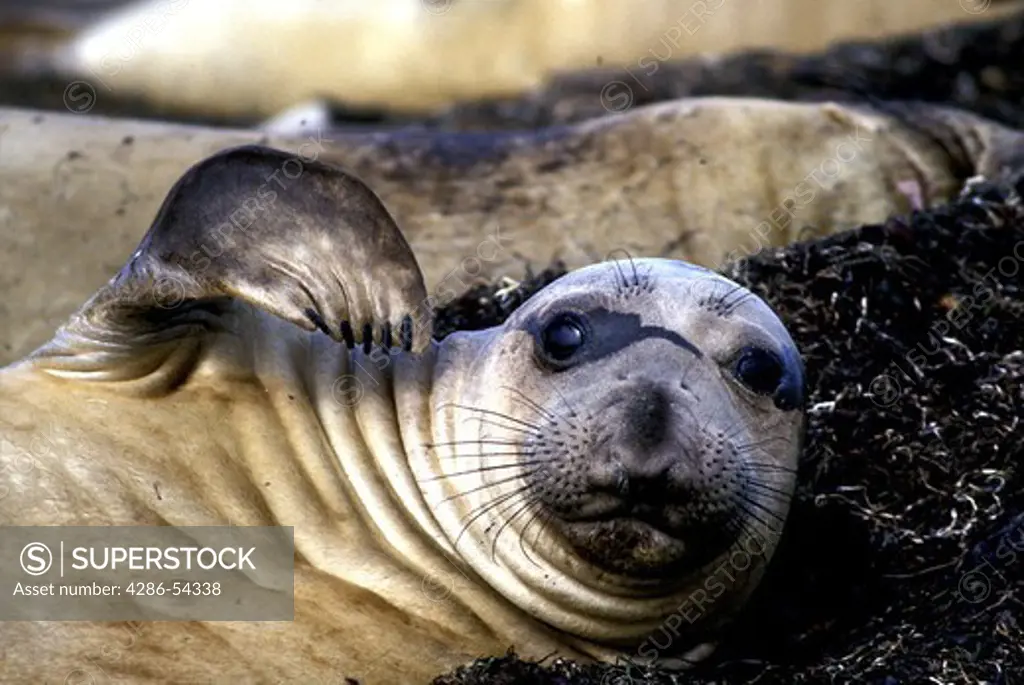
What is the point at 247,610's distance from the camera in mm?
4199

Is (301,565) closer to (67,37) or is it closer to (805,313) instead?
(805,313)

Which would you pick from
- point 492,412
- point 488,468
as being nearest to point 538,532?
point 488,468

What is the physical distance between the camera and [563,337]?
4.44m

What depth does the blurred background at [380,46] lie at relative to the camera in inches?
355

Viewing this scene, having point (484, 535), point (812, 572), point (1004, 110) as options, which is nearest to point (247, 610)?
point (484, 535)

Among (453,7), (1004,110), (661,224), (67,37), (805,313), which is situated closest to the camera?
(805,313)

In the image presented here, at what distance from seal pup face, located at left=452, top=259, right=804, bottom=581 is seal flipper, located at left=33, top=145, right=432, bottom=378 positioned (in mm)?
301

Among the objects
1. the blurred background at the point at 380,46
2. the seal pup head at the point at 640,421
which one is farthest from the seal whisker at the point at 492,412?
the blurred background at the point at 380,46

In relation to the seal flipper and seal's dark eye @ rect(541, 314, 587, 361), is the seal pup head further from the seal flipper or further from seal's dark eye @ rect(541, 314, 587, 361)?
the seal flipper

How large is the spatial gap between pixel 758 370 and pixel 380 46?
6.08 meters

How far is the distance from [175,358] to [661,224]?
7.74ft

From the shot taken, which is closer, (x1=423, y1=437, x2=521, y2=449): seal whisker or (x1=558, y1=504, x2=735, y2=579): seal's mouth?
(x1=558, y1=504, x2=735, y2=579): seal's mouth

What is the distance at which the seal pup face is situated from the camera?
412cm

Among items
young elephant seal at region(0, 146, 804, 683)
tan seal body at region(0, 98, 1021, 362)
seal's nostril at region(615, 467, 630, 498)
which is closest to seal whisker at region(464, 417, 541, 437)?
young elephant seal at region(0, 146, 804, 683)
